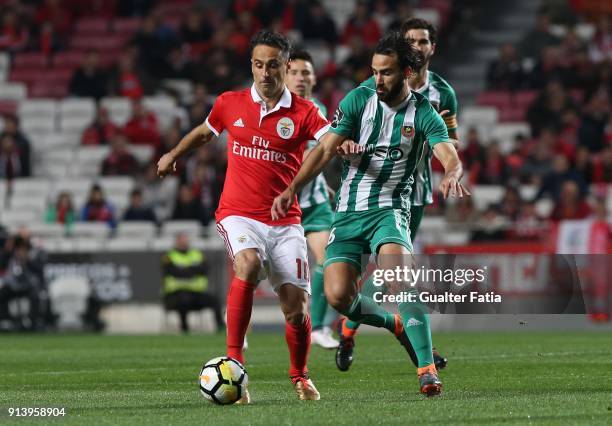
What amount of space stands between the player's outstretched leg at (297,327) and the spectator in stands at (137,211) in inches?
468

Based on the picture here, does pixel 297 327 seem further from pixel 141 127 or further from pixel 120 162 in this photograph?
pixel 141 127

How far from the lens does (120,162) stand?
21.0m

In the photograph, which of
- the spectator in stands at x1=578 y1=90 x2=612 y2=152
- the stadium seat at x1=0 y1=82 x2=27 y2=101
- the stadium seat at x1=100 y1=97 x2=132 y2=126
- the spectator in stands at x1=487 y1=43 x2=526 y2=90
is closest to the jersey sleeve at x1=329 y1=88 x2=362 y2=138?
the spectator in stands at x1=578 y1=90 x2=612 y2=152

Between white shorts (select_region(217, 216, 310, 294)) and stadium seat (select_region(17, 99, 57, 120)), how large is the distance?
15.3m

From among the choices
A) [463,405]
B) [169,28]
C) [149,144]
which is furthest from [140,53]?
[463,405]

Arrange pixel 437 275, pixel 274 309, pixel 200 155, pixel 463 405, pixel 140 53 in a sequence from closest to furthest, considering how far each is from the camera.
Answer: pixel 463 405 < pixel 437 275 < pixel 274 309 < pixel 200 155 < pixel 140 53

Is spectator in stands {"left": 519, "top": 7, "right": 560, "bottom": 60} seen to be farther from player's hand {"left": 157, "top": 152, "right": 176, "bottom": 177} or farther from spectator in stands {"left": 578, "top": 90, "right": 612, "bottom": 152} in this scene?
player's hand {"left": 157, "top": 152, "right": 176, "bottom": 177}

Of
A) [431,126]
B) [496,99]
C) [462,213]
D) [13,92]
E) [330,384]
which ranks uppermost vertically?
[13,92]

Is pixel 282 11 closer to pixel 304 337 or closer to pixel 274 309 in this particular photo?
pixel 274 309

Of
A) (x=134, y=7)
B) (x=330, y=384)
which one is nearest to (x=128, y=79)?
(x=134, y=7)

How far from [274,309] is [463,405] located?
36.2 feet

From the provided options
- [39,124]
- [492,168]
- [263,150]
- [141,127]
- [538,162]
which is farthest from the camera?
[39,124]

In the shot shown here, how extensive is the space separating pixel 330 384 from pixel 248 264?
1.39 meters

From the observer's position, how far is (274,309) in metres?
18.0
